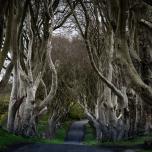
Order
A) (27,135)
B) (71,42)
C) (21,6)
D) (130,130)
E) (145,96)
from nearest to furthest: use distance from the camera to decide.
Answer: (145,96) → (21,6) → (27,135) → (130,130) → (71,42)

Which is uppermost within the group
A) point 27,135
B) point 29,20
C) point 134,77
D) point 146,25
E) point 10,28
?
point 29,20

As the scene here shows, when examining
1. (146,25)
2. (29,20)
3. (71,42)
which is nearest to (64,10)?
(29,20)

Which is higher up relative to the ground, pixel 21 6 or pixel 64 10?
pixel 64 10

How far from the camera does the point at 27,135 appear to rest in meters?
29.5

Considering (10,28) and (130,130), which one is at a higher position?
(10,28)

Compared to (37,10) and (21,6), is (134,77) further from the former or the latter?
(37,10)

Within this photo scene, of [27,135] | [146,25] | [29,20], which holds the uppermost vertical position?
[29,20]

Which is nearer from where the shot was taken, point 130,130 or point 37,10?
point 37,10

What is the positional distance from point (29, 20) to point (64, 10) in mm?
3541

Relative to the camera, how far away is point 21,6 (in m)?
17.7

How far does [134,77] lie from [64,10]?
16.8 meters

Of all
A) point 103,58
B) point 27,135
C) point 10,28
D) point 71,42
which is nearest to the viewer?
point 10,28

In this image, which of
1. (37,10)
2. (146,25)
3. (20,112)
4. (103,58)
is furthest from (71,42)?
(146,25)

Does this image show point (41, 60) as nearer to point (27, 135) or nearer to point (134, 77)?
point (27, 135)
